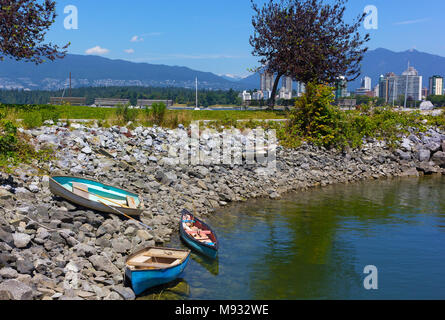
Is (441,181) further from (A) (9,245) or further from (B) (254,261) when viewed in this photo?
(A) (9,245)

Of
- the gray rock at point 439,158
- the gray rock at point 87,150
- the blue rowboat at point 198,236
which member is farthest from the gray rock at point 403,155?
the gray rock at point 87,150

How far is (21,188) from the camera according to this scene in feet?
53.1

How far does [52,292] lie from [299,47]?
33.7 meters

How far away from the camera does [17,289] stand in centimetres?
971

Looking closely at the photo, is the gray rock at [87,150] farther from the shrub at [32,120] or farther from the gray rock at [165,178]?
the shrub at [32,120]

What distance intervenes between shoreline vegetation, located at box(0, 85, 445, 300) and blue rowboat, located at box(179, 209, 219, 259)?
764 mm

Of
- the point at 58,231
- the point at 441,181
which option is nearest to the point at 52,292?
the point at 58,231

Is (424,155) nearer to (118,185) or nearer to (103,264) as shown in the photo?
(118,185)

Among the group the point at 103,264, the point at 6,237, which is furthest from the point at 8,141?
the point at 103,264

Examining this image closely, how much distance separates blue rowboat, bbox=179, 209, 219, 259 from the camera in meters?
14.9

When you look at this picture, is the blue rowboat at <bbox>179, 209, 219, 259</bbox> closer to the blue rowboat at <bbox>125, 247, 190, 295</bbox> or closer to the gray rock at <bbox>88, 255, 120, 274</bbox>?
the blue rowboat at <bbox>125, 247, 190, 295</bbox>

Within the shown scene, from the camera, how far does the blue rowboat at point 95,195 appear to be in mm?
15812

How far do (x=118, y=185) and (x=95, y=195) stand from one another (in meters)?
2.60
